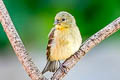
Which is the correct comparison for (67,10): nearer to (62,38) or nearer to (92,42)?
(62,38)

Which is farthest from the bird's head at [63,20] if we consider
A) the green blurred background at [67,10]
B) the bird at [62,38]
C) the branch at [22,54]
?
the green blurred background at [67,10]

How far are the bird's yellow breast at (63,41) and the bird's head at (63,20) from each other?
0.02 meters

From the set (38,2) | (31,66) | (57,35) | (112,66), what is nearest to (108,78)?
(112,66)

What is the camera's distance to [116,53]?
308 centimetres

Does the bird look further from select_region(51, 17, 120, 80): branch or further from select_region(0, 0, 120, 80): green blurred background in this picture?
select_region(0, 0, 120, 80): green blurred background

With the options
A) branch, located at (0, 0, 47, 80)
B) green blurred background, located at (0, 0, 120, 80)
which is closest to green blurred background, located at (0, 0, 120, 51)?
green blurred background, located at (0, 0, 120, 80)

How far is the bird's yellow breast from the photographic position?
1353mm

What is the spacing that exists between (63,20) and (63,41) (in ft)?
0.24

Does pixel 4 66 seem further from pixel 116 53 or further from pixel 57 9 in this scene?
pixel 116 53

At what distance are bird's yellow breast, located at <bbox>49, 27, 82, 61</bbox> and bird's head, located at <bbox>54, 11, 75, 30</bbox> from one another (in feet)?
0.05

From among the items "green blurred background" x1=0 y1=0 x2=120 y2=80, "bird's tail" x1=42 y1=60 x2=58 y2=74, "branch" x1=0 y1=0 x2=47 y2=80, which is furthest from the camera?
"green blurred background" x1=0 y1=0 x2=120 y2=80

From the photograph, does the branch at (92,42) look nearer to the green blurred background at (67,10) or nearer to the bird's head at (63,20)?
the bird's head at (63,20)

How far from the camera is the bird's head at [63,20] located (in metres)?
1.33

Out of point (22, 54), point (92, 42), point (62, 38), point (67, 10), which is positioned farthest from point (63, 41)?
point (67, 10)
